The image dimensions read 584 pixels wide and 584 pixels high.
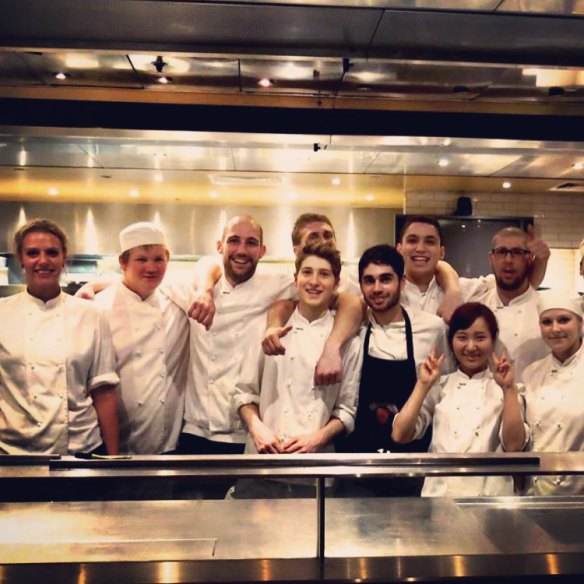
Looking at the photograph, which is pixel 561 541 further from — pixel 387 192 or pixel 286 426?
pixel 387 192

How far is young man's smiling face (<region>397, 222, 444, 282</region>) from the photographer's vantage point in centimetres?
267

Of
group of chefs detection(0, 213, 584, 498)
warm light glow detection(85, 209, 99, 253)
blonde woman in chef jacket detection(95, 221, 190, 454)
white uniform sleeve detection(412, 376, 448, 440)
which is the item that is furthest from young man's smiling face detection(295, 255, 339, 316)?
warm light glow detection(85, 209, 99, 253)

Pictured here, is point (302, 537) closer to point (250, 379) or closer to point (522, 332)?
point (250, 379)

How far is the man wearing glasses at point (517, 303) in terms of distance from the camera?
8.72 ft

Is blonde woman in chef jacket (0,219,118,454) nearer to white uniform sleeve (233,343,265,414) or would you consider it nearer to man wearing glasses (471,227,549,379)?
white uniform sleeve (233,343,265,414)

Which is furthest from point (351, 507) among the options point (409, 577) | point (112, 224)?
point (112, 224)

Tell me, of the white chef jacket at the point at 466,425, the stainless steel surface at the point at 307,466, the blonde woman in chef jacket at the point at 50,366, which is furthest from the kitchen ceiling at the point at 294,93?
the stainless steel surface at the point at 307,466

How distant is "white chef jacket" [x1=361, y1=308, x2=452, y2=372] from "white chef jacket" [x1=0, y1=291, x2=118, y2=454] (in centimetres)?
102

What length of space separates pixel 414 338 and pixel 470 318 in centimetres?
23

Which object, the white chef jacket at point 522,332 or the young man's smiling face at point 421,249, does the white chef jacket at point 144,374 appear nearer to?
the young man's smiling face at point 421,249

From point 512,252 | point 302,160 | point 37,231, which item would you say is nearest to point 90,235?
point 302,160

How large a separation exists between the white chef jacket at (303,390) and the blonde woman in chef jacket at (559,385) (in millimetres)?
668

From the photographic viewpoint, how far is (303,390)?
2.21 meters

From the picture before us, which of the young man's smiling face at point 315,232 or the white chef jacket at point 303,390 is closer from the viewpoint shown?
the white chef jacket at point 303,390
